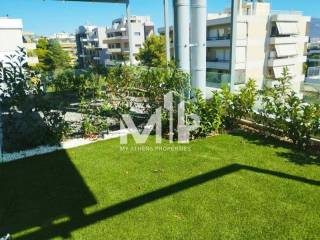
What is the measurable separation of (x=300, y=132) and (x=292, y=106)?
545mm

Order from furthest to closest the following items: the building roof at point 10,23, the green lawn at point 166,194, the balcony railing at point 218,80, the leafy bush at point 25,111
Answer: the building roof at point 10,23 < the balcony railing at point 218,80 < the leafy bush at point 25,111 < the green lawn at point 166,194

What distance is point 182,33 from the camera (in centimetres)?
652

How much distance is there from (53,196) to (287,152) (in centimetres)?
424

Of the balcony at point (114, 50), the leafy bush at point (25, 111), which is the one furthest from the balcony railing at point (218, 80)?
the balcony at point (114, 50)

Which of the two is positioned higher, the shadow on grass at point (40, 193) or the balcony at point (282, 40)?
the balcony at point (282, 40)

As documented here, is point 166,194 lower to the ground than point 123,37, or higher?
lower

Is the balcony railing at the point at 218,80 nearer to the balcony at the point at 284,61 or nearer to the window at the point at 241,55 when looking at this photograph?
the window at the point at 241,55

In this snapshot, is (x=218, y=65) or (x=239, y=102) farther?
(x=218, y=65)

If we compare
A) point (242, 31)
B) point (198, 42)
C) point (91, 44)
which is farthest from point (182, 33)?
point (91, 44)

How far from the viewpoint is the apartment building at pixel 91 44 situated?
6203 centimetres

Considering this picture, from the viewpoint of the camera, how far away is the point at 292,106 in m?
5.67

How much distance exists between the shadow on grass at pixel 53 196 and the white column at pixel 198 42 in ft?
8.76

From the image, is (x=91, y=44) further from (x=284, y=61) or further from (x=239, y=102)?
(x=239, y=102)

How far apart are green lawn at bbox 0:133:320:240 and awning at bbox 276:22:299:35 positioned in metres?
32.9
